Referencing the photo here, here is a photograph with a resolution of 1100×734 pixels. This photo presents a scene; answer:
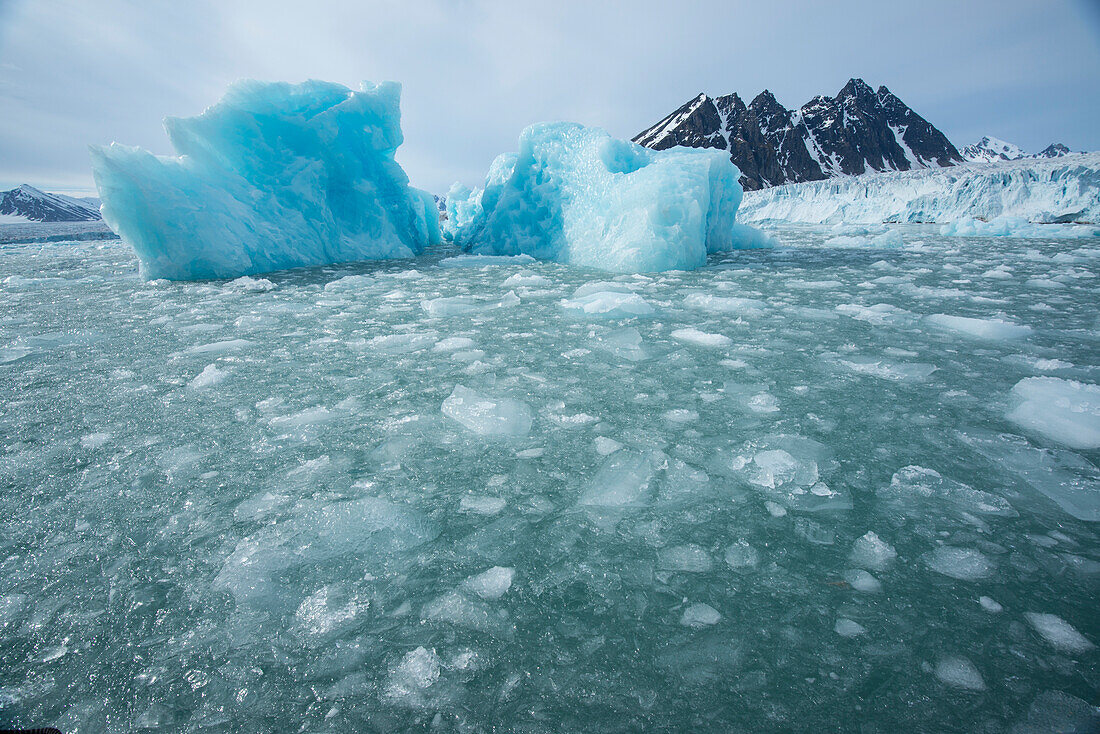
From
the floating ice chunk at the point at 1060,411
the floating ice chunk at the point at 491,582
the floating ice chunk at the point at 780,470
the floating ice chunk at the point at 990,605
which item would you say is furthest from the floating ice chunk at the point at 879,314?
the floating ice chunk at the point at 491,582

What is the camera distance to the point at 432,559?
1181 mm

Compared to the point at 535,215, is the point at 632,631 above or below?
below

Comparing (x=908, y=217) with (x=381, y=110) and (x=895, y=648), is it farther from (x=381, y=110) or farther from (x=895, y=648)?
(x=895, y=648)

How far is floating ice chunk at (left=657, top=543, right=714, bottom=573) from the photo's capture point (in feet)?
3.74

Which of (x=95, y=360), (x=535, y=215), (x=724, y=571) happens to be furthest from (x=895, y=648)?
(x=535, y=215)

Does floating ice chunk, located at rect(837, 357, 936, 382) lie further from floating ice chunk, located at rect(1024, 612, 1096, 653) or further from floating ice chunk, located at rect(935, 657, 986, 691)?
floating ice chunk, located at rect(935, 657, 986, 691)

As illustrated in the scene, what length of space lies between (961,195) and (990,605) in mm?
21004

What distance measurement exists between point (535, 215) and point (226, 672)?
25.8 ft

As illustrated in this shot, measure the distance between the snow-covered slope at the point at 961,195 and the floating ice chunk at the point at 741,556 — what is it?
16.3 m

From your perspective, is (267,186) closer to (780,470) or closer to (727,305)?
(727,305)

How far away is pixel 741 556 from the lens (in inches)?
46.1

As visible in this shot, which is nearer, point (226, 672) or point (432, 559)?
point (226, 672)

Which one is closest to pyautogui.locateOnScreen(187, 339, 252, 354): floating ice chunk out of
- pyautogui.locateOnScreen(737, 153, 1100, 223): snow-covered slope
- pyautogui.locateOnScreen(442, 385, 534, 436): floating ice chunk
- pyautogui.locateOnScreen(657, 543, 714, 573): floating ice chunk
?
pyautogui.locateOnScreen(442, 385, 534, 436): floating ice chunk

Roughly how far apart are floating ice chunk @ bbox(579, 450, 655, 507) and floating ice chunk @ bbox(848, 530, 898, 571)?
0.54 meters
